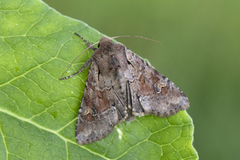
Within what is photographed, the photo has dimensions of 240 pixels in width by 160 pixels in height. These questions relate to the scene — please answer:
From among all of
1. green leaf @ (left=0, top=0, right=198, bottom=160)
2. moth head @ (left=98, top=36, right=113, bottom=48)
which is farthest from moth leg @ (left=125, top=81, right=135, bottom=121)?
moth head @ (left=98, top=36, right=113, bottom=48)

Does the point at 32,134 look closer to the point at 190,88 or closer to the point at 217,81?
the point at 190,88

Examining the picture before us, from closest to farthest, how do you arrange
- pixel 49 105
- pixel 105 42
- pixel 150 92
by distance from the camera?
pixel 49 105, pixel 105 42, pixel 150 92

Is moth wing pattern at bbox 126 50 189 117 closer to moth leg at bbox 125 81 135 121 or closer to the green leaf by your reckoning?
moth leg at bbox 125 81 135 121

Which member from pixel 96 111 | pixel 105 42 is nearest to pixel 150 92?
pixel 96 111

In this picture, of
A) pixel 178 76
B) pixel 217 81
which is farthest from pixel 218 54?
pixel 178 76

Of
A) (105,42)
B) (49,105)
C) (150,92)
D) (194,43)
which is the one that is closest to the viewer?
(49,105)

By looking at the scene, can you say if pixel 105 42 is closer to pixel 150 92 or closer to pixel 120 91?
pixel 120 91

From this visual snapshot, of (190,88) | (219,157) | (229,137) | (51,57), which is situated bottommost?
(219,157)
